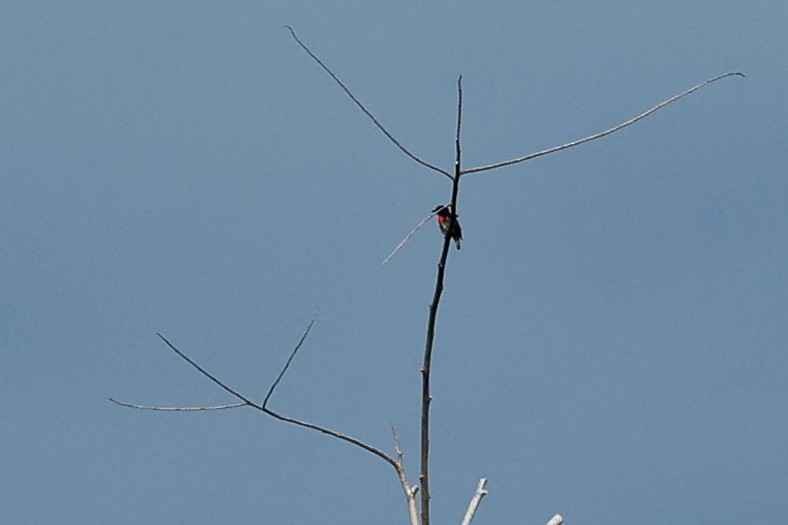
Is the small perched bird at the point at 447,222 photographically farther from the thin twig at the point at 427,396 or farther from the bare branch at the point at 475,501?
the bare branch at the point at 475,501

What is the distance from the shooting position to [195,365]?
3254 millimetres

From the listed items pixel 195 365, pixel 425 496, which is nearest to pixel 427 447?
pixel 425 496

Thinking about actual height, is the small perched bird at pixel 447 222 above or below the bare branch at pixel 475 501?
above

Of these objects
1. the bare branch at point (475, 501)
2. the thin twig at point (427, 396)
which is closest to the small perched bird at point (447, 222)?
the thin twig at point (427, 396)

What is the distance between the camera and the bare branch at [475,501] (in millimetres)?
3510

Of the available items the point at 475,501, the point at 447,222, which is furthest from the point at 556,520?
the point at 447,222

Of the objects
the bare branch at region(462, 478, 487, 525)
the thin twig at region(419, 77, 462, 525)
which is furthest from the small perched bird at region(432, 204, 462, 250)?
the bare branch at region(462, 478, 487, 525)

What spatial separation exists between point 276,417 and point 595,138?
4.97 feet

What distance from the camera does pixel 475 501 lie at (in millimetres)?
3619

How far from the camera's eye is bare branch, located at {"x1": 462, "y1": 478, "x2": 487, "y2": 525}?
3510 millimetres

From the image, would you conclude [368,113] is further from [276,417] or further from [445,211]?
[276,417]

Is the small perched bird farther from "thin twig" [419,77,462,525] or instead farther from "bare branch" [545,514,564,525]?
"bare branch" [545,514,564,525]

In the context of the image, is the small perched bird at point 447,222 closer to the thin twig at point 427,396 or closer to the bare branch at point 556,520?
the thin twig at point 427,396

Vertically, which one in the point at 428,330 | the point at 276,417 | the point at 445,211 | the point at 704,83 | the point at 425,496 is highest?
the point at 704,83
